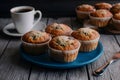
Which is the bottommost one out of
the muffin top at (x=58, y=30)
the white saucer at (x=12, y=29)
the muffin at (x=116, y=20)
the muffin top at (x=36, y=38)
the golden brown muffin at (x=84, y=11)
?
the white saucer at (x=12, y=29)

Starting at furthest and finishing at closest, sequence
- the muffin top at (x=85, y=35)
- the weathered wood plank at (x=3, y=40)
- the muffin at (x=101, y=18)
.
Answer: the muffin at (x=101, y=18), the weathered wood plank at (x=3, y=40), the muffin top at (x=85, y=35)

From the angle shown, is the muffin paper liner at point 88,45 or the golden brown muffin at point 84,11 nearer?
the muffin paper liner at point 88,45

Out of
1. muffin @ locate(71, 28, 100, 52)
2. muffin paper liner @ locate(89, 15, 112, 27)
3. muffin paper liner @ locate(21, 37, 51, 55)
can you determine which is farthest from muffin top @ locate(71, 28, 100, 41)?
muffin paper liner @ locate(89, 15, 112, 27)

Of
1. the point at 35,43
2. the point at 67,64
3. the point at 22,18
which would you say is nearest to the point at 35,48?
the point at 35,43

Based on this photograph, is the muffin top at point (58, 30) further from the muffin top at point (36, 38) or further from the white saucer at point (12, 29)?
the white saucer at point (12, 29)

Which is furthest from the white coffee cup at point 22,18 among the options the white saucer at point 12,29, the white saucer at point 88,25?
the white saucer at point 88,25

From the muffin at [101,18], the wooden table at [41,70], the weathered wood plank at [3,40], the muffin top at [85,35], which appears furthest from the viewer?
the muffin at [101,18]
